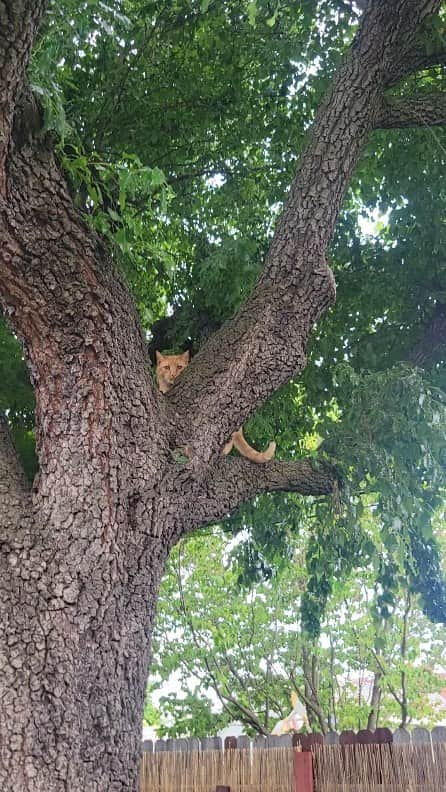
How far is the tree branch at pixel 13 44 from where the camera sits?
2.11 m

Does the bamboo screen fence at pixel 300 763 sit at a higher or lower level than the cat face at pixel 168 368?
lower

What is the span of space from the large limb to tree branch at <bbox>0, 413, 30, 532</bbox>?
0.65 metres

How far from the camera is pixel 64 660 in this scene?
210cm

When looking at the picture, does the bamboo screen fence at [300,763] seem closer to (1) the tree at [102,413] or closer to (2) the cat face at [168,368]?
(1) the tree at [102,413]

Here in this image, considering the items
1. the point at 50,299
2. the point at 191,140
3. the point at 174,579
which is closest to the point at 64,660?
the point at 50,299

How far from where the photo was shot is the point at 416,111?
135 inches

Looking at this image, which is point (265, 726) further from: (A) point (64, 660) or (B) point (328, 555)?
(A) point (64, 660)

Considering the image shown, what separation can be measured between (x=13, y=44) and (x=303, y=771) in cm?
421

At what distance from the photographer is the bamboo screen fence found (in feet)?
12.8

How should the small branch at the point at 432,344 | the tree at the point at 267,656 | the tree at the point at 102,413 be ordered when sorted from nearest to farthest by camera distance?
1. the tree at the point at 102,413
2. the small branch at the point at 432,344
3. the tree at the point at 267,656

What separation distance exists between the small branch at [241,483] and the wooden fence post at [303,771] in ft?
6.07

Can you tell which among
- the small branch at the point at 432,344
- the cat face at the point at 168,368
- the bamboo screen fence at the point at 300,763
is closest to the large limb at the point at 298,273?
the cat face at the point at 168,368

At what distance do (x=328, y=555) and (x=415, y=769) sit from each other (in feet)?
4.24

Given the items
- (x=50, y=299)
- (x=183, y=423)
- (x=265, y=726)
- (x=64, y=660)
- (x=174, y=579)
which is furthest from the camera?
(x=174, y=579)
